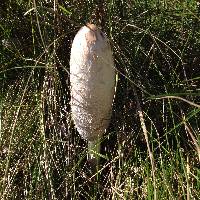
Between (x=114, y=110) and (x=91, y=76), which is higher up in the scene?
(x=91, y=76)

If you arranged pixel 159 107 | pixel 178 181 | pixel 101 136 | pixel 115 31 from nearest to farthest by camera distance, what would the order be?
pixel 178 181, pixel 101 136, pixel 159 107, pixel 115 31

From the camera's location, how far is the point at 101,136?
157 centimetres

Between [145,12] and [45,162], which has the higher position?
[145,12]

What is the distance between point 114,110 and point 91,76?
345 mm

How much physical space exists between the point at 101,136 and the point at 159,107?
232 millimetres

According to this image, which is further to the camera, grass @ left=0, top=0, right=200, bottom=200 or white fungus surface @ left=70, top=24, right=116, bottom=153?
grass @ left=0, top=0, right=200, bottom=200

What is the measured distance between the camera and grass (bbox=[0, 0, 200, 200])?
1519 millimetres

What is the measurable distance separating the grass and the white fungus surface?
0.36 ft

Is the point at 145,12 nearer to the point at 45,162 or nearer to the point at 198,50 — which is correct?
the point at 198,50

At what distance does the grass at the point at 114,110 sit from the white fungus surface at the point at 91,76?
110mm

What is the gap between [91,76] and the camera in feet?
4.47

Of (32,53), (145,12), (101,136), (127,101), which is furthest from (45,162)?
(145,12)

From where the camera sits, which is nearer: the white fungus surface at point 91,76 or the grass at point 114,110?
the white fungus surface at point 91,76

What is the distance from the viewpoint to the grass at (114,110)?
152 centimetres
